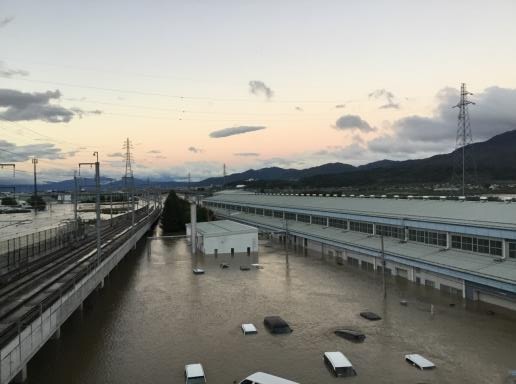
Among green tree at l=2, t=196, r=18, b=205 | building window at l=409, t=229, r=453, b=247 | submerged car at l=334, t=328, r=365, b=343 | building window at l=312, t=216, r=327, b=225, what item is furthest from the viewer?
green tree at l=2, t=196, r=18, b=205

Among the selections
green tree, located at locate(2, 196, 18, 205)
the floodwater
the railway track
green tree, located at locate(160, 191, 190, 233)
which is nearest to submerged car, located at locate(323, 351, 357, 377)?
the floodwater

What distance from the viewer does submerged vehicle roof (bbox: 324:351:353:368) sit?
17.9m

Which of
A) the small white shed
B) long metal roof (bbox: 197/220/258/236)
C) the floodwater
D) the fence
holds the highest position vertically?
the fence

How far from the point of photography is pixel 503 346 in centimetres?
2050

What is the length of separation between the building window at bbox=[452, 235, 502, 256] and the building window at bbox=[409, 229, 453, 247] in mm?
1246

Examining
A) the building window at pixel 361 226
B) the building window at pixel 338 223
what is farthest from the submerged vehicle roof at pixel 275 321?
the building window at pixel 338 223

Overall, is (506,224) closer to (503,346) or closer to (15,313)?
(503,346)

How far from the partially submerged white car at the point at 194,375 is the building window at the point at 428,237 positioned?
22.1 meters

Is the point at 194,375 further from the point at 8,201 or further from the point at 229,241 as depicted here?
the point at 8,201

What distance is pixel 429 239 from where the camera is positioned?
33.9 m

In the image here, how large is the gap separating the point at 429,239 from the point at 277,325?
1671 centimetres

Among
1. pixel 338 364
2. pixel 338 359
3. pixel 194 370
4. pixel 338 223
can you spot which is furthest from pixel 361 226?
pixel 194 370

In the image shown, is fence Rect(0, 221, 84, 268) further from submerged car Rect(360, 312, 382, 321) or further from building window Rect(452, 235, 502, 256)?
building window Rect(452, 235, 502, 256)

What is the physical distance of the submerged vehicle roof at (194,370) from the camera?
17359 millimetres
